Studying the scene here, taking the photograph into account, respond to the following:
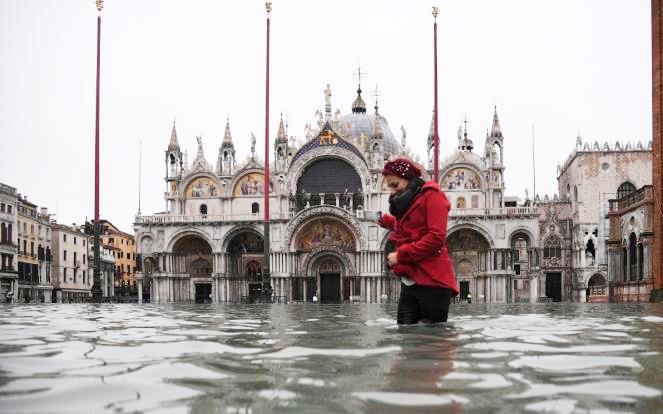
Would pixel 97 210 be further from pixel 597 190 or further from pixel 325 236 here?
pixel 597 190

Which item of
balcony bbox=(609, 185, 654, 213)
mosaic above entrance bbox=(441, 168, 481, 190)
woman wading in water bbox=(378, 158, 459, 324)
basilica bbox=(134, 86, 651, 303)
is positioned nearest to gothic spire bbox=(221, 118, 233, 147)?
basilica bbox=(134, 86, 651, 303)

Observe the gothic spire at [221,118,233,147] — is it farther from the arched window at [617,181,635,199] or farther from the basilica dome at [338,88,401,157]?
the arched window at [617,181,635,199]

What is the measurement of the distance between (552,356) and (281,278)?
45903 millimetres

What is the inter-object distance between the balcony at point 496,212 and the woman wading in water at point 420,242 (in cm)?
4173

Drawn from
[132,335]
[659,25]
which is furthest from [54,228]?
[132,335]

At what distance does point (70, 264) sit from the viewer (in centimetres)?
7169

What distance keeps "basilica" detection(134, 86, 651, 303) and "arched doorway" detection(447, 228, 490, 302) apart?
7cm

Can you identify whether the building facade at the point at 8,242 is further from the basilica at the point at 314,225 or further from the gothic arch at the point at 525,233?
the gothic arch at the point at 525,233

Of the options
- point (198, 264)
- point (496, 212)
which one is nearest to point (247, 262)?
point (198, 264)

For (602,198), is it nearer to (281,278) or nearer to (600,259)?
(600,259)

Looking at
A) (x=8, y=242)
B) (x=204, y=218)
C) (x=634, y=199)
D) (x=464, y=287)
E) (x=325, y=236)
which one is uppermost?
(x=634, y=199)

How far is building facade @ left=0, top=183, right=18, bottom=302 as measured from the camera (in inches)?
2296

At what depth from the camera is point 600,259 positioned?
195 feet

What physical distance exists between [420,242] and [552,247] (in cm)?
5639
